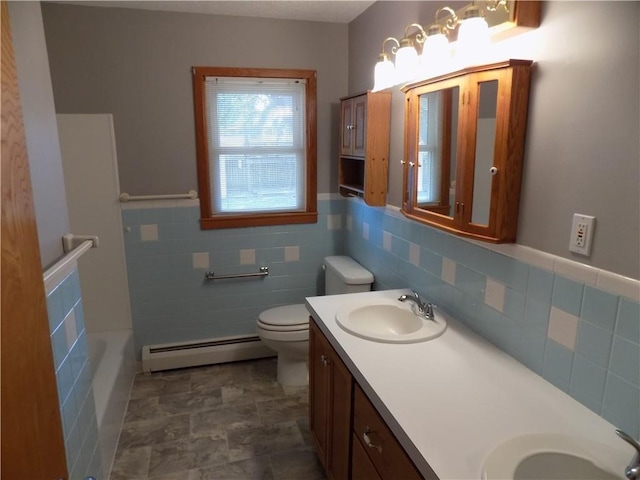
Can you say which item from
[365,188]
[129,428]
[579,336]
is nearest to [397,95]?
[365,188]

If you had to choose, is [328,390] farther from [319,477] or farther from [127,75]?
[127,75]

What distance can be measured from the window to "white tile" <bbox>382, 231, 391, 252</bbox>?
737 mm

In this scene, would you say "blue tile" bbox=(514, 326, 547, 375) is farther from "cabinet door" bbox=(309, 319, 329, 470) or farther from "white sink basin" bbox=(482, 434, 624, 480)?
"cabinet door" bbox=(309, 319, 329, 470)

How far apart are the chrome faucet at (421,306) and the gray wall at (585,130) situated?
19.8 inches

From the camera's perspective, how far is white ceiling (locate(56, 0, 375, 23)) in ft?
7.91

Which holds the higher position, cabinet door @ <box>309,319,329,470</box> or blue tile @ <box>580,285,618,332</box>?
blue tile @ <box>580,285,618,332</box>

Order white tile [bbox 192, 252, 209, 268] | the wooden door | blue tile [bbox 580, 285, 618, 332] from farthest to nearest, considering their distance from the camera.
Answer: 1. white tile [bbox 192, 252, 209, 268]
2. blue tile [bbox 580, 285, 618, 332]
3. the wooden door

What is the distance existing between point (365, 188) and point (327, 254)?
0.91 metres

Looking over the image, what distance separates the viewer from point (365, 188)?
2.33 metres

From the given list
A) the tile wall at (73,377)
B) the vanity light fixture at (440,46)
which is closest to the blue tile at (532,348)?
the vanity light fixture at (440,46)

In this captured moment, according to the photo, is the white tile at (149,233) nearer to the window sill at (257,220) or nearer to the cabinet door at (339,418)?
the window sill at (257,220)

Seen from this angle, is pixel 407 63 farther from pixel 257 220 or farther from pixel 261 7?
pixel 257 220

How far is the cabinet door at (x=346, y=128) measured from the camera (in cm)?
251

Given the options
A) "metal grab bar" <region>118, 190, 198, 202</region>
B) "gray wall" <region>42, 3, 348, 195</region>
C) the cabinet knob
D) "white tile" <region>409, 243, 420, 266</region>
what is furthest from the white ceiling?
the cabinet knob
